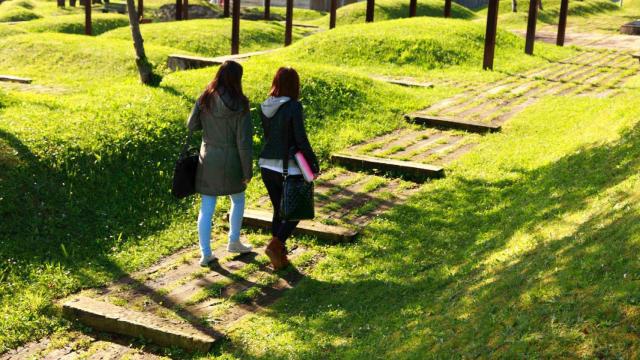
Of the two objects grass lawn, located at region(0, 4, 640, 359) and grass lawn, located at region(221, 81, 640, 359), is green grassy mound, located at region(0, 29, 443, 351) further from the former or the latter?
grass lawn, located at region(221, 81, 640, 359)

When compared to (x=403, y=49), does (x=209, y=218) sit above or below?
below

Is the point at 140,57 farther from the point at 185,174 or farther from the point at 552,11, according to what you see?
the point at 552,11

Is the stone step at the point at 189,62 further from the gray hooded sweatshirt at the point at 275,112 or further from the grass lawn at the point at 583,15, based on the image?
the grass lawn at the point at 583,15

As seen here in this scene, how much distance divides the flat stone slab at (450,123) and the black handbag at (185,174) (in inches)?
250

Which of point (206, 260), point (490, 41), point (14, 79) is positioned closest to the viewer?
point (206, 260)

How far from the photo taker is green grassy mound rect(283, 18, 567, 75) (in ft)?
65.0

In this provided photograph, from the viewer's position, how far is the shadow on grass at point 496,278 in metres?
4.98

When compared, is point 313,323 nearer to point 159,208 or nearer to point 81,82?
point 159,208

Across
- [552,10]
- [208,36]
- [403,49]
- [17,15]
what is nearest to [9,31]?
[208,36]

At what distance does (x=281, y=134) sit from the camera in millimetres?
7574

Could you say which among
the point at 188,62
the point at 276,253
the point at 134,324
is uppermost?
the point at 188,62

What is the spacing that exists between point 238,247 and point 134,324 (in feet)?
6.04

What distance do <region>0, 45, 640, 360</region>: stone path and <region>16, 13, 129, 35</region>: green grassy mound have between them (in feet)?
61.8

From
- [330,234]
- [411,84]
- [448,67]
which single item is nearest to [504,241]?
[330,234]
